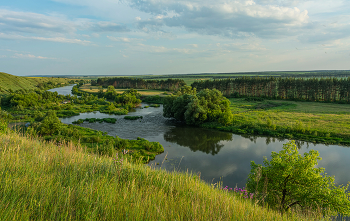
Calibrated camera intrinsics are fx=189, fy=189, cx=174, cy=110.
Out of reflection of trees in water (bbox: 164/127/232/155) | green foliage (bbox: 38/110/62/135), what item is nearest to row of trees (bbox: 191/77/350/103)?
reflection of trees in water (bbox: 164/127/232/155)

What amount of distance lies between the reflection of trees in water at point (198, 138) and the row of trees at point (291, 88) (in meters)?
53.6

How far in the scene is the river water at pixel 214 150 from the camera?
20453mm

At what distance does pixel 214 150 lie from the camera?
89.8 ft

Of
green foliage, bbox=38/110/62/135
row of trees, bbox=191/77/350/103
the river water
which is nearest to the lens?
the river water

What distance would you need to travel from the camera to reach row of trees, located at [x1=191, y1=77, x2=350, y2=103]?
2540 inches

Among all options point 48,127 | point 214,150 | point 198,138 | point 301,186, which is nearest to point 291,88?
point 198,138

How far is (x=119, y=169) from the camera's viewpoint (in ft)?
16.4

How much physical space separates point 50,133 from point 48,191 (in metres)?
30.9

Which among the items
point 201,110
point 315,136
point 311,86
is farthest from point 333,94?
point 201,110

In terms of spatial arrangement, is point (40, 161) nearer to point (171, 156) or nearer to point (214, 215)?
point (214, 215)

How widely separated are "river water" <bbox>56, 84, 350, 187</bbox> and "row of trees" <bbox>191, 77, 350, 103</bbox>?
50122mm

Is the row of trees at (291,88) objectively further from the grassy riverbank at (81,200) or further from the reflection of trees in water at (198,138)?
the grassy riverbank at (81,200)

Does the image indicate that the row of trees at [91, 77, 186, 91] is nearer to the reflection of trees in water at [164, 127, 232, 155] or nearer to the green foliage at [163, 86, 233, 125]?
the green foliage at [163, 86, 233, 125]

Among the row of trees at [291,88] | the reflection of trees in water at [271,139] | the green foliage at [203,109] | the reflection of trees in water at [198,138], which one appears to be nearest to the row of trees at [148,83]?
the row of trees at [291,88]
